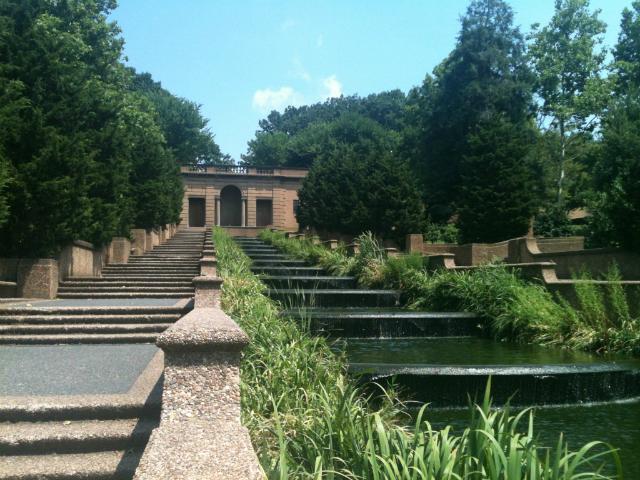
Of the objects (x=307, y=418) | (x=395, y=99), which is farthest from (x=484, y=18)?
(x=395, y=99)

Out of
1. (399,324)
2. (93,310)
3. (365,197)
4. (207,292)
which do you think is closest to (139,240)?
(365,197)

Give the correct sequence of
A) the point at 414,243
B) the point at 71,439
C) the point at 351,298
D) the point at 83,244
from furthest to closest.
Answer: the point at 414,243 → the point at 83,244 → the point at 351,298 → the point at 71,439

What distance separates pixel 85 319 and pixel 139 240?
16.0m

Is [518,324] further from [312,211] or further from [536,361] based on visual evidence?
[312,211]

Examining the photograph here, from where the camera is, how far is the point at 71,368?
7840 mm

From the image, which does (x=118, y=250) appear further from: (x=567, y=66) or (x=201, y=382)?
(x=567, y=66)

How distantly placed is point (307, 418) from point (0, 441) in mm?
2481

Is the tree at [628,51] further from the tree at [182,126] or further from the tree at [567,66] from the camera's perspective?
the tree at [182,126]

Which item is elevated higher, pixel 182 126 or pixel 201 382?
pixel 182 126

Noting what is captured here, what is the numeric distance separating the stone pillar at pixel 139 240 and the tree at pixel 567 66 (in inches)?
1118

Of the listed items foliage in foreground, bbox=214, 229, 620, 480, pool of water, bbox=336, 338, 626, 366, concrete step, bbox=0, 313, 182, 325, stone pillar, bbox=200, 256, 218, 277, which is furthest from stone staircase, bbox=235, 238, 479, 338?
foliage in foreground, bbox=214, 229, 620, 480

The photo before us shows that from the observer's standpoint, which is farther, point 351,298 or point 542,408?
point 351,298

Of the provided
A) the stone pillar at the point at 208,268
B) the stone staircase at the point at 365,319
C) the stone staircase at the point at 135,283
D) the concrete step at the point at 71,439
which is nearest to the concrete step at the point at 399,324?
the stone staircase at the point at 365,319

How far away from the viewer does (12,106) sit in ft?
40.7
